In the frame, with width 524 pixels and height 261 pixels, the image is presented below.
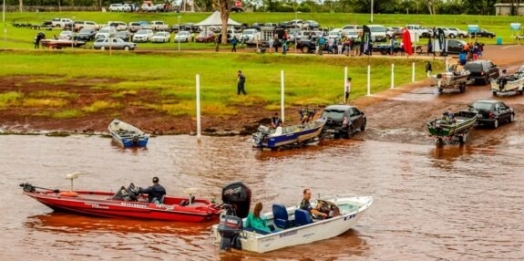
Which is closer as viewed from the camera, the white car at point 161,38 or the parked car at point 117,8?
the white car at point 161,38

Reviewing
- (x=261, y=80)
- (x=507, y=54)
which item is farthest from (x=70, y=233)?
(x=507, y=54)

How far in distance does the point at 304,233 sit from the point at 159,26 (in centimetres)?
8896

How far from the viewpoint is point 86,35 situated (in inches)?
3834

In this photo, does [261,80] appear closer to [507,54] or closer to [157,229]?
[507,54]

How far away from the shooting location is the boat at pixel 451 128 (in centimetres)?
4156

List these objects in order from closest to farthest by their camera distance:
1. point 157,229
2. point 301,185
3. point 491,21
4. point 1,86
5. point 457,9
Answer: point 157,229, point 301,185, point 1,86, point 491,21, point 457,9

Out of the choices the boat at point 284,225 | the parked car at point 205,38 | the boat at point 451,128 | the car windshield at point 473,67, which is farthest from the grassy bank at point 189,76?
the boat at point 284,225

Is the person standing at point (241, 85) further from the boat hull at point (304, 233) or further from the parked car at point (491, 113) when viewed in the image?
the boat hull at point (304, 233)

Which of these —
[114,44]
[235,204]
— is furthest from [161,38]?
[235,204]

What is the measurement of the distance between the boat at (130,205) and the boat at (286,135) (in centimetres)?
1164

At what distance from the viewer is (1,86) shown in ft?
201

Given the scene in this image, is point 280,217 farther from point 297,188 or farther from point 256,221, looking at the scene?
point 297,188

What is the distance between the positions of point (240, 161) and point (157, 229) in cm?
1159

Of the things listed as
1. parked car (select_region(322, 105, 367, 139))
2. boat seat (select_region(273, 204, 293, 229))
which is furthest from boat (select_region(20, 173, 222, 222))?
parked car (select_region(322, 105, 367, 139))
